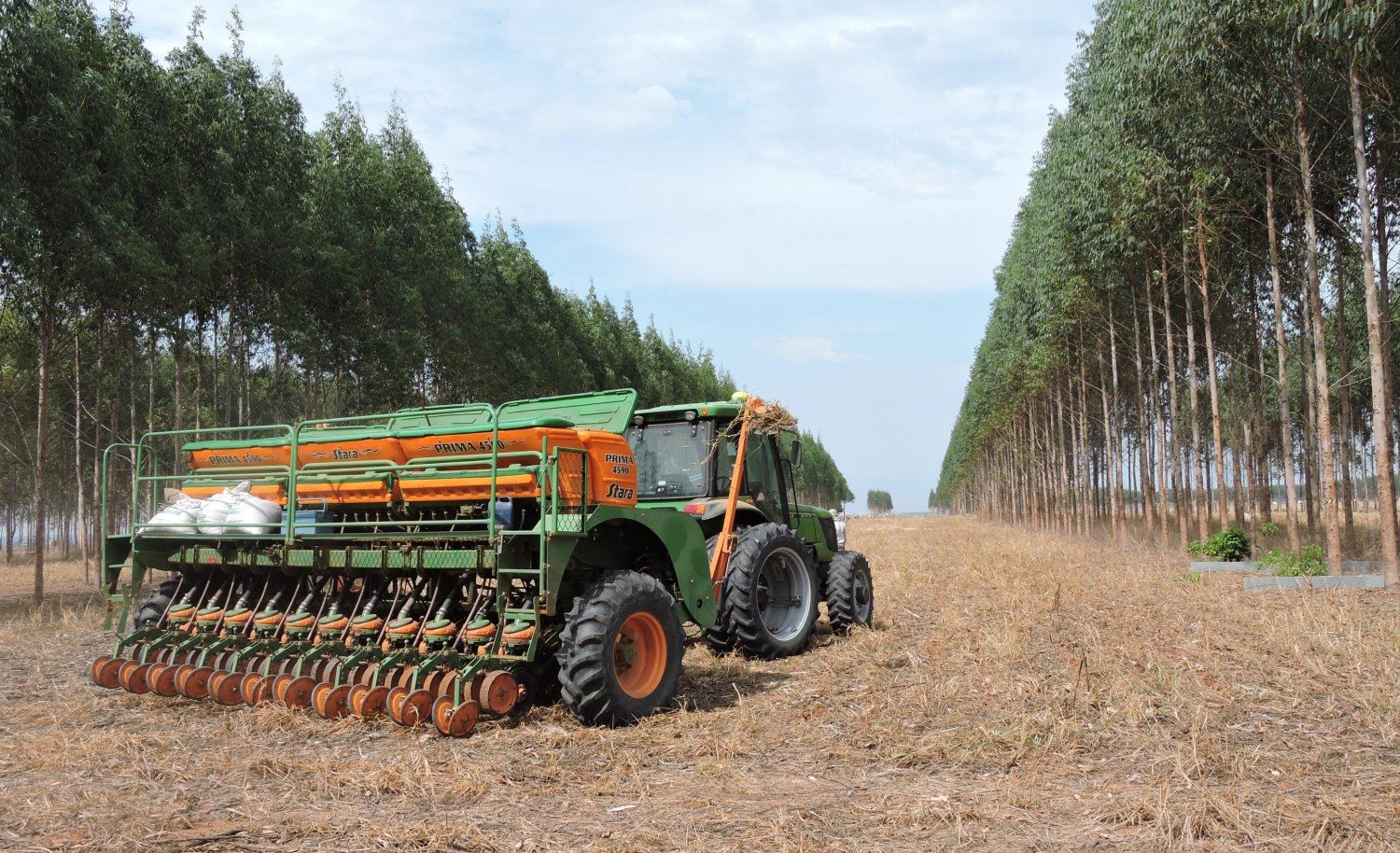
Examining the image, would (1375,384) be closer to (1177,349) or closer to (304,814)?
(304,814)

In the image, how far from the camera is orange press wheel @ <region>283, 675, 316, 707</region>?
22.6ft

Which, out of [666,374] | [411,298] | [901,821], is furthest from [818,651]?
[666,374]

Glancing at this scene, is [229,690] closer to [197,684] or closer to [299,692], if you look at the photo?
[197,684]

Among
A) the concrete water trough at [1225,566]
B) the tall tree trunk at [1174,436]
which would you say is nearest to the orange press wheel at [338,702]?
the concrete water trough at [1225,566]

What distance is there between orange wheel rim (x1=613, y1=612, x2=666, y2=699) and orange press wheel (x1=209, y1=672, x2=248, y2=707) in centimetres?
283

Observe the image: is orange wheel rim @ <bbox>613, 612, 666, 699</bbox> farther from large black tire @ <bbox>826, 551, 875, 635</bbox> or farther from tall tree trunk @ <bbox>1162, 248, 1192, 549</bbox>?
tall tree trunk @ <bbox>1162, 248, 1192, 549</bbox>

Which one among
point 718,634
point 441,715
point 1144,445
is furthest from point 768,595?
point 1144,445

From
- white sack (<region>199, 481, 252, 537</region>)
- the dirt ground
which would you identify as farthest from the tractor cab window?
white sack (<region>199, 481, 252, 537</region>)

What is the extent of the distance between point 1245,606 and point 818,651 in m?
6.11

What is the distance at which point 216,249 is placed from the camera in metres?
19.3

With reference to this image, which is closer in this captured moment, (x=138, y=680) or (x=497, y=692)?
(x=497, y=692)

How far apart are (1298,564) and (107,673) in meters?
17.1

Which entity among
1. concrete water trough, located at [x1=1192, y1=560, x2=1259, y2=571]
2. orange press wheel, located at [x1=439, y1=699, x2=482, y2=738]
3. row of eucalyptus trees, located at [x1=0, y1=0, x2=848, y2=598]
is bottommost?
concrete water trough, located at [x1=1192, y1=560, x2=1259, y2=571]

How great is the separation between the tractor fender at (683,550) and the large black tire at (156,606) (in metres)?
3.98
